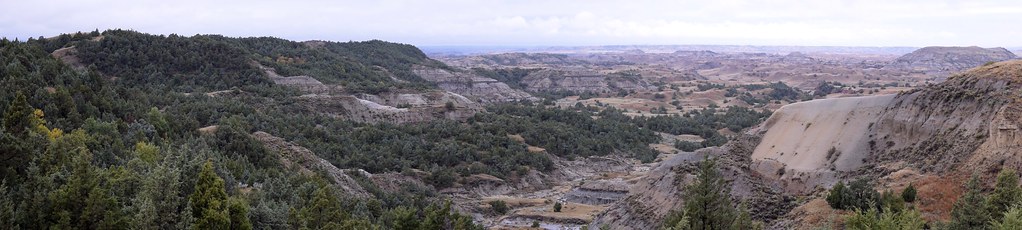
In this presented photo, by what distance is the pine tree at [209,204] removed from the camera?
60.1ft

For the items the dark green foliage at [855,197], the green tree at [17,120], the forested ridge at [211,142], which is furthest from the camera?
the green tree at [17,120]

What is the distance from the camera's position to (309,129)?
50.8 m

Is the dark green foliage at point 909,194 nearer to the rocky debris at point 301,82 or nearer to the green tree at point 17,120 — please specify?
the green tree at point 17,120

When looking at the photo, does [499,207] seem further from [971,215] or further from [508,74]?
[508,74]

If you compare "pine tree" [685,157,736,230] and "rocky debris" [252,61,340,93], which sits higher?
"pine tree" [685,157,736,230]

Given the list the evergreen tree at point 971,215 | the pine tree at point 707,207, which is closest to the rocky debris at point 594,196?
the pine tree at point 707,207

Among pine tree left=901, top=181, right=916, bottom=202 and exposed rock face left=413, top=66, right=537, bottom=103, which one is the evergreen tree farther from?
exposed rock face left=413, top=66, right=537, bottom=103

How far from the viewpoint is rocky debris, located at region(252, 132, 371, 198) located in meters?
36.7

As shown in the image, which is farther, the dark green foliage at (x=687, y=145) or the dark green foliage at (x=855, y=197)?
the dark green foliage at (x=687, y=145)

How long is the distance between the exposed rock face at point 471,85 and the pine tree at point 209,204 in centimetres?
8037

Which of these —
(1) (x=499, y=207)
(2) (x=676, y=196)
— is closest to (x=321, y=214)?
(2) (x=676, y=196)

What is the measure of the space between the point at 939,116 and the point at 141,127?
32.0m

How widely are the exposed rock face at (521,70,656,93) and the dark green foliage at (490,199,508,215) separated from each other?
263 feet

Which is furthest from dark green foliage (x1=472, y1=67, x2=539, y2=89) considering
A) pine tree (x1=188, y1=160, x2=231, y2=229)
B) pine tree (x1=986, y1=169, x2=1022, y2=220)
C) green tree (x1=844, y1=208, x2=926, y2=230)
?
green tree (x1=844, y1=208, x2=926, y2=230)
